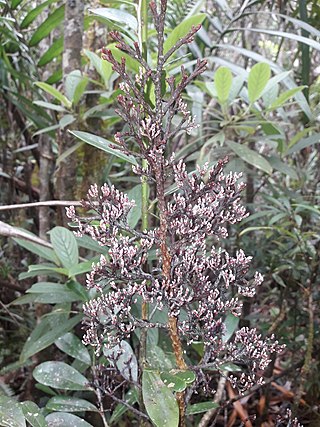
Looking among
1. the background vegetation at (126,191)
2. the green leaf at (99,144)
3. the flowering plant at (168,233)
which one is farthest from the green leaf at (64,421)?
the green leaf at (99,144)

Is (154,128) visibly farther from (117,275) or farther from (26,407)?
(26,407)

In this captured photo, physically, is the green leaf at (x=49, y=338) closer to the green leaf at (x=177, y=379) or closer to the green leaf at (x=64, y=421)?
the green leaf at (x=64, y=421)

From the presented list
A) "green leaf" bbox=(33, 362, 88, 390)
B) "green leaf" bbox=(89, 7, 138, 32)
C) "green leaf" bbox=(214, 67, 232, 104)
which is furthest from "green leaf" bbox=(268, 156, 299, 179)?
"green leaf" bbox=(33, 362, 88, 390)

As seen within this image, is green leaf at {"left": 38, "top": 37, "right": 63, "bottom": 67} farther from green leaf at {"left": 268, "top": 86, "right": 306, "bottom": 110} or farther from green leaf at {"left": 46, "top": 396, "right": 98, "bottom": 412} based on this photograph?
green leaf at {"left": 46, "top": 396, "right": 98, "bottom": 412}

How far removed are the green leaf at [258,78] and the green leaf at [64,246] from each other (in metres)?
0.48

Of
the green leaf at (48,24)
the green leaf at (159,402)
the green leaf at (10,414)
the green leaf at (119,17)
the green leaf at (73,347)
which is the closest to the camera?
the green leaf at (159,402)

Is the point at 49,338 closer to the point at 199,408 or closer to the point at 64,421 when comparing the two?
the point at 64,421

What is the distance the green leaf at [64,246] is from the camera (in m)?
0.93

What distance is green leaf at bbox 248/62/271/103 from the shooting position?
0.99 metres

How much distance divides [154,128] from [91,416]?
29.5 inches

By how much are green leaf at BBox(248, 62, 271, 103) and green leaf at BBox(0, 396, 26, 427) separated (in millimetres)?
744

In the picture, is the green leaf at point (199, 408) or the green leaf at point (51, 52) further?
the green leaf at point (51, 52)

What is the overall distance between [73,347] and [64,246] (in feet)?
0.63

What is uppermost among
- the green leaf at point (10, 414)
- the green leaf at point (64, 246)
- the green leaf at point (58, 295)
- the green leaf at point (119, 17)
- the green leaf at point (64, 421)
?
the green leaf at point (119, 17)
